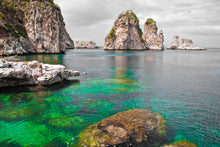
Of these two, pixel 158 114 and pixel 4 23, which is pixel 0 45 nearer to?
pixel 4 23

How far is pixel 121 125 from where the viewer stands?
10906mm

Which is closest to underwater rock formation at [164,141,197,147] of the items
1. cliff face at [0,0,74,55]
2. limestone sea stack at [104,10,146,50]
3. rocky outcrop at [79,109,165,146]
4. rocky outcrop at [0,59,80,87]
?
rocky outcrop at [79,109,165,146]

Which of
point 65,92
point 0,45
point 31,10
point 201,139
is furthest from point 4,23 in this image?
point 201,139

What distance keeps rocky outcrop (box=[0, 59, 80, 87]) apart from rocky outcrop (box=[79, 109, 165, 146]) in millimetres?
13758

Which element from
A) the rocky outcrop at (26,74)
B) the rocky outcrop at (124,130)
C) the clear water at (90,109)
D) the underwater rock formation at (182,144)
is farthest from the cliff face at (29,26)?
the underwater rock formation at (182,144)

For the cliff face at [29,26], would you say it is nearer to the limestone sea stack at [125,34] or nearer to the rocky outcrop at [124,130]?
the rocky outcrop at [124,130]

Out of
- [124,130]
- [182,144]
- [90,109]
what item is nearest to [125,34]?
[90,109]

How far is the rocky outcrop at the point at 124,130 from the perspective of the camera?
938 cm

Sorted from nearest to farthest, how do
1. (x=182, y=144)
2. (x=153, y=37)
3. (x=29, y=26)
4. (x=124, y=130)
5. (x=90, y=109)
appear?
(x=182, y=144), (x=124, y=130), (x=90, y=109), (x=29, y=26), (x=153, y=37)

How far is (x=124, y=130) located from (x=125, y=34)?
153m

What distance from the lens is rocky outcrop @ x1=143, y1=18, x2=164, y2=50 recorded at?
624 ft

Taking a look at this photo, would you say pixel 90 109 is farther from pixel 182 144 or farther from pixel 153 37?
pixel 153 37

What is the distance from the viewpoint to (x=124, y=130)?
10281mm

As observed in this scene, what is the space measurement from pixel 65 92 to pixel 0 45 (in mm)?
54692
